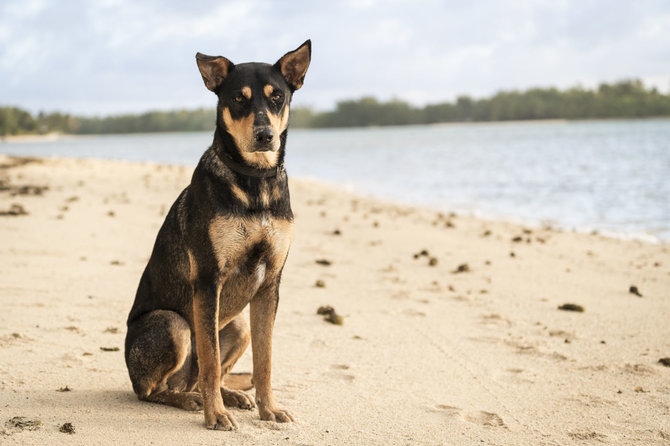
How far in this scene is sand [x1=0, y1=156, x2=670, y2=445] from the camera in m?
3.76

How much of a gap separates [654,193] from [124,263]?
15.9 metres

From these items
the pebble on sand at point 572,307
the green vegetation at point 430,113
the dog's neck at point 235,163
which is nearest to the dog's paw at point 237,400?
the dog's neck at point 235,163

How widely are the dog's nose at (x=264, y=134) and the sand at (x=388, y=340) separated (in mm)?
1671

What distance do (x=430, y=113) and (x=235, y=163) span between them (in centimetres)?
14107

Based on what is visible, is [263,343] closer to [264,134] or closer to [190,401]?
[190,401]

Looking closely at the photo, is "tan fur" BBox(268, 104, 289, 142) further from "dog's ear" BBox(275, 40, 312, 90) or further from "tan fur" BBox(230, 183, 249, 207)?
"tan fur" BBox(230, 183, 249, 207)

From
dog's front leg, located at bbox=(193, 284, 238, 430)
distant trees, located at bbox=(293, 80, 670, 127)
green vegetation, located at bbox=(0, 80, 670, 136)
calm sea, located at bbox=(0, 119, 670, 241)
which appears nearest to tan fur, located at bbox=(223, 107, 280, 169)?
dog's front leg, located at bbox=(193, 284, 238, 430)

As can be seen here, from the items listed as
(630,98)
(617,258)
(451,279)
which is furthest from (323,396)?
(630,98)

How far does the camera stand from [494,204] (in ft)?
59.2

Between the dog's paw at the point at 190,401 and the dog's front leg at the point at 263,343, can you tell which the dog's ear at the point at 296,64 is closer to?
the dog's front leg at the point at 263,343

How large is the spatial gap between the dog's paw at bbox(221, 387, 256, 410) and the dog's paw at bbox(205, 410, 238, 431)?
1.38 feet

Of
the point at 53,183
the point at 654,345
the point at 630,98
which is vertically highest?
the point at 630,98

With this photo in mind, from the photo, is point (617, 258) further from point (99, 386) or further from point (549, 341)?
point (99, 386)

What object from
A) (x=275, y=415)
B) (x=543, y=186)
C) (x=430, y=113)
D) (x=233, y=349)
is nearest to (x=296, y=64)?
(x=233, y=349)
